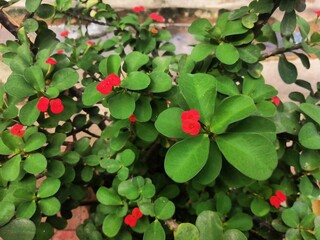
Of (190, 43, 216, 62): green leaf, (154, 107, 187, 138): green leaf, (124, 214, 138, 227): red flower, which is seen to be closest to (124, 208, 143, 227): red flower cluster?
(124, 214, 138, 227): red flower

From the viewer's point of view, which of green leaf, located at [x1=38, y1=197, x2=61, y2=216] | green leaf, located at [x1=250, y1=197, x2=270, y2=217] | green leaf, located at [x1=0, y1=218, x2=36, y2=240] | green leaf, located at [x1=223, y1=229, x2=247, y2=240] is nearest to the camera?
green leaf, located at [x1=223, y1=229, x2=247, y2=240]

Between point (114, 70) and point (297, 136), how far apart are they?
0.49 meters

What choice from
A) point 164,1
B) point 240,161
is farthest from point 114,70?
point 164,1

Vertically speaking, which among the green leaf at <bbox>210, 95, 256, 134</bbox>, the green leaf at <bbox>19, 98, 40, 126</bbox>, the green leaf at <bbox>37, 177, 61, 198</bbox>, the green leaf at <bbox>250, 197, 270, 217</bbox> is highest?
the green leaf at <bbox>210, 95, 256, 134</bbox>

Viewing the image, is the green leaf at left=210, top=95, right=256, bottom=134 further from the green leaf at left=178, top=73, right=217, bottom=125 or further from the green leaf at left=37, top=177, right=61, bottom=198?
the green leaf at left=37, top=177, right=61, bottom=198

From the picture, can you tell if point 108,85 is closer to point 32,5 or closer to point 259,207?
point 32,5

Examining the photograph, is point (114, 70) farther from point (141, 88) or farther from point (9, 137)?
point (9, 137)

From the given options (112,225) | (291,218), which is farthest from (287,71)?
(112,225)

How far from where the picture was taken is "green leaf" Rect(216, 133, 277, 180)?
54cm

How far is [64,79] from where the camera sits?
0.77 metres

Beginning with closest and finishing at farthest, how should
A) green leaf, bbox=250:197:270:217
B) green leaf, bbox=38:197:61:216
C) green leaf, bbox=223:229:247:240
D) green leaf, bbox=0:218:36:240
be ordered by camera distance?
→ green leaf, bbox=223:229:247:240 < green leaf, bbox=0:218:36:240 < green leaf, bbox=38:197:61:216 < green leaf, bbox=250:197:270:217

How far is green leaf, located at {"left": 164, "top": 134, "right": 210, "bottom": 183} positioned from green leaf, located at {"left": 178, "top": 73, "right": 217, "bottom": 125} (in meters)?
0.04

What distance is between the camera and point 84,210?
132 cm

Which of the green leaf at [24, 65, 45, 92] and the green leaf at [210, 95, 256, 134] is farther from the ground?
the green leaf at [210, 95, 256, 134]
